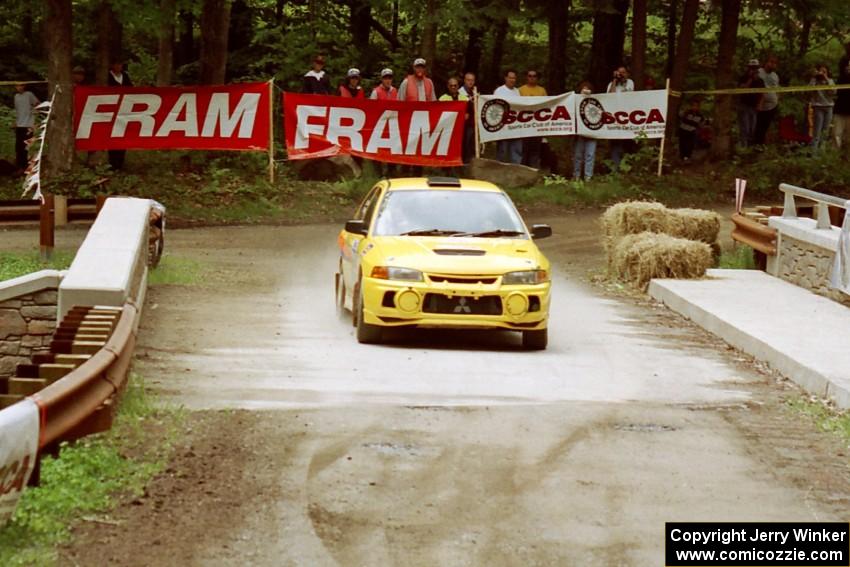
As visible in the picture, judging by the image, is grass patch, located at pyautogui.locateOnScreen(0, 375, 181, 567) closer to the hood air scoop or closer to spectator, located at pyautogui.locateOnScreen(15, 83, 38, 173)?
the hood air scoop

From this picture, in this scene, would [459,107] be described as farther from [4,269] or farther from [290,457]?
[290,457]

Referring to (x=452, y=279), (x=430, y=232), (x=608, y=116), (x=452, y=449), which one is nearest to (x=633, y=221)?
(x=430, y=232)

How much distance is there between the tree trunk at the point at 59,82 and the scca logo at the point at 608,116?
31.0 feet

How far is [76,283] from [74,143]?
1481cm

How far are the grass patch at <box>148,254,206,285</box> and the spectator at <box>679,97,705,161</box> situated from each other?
13761mm

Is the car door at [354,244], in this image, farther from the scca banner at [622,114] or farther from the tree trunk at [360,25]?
the tree trunk at [360,25]

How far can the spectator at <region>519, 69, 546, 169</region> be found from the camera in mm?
27972

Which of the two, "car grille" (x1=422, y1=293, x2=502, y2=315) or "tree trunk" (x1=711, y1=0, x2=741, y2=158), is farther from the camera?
"tree trunk" (x1=711, y1=0, x2=741, y2=158)

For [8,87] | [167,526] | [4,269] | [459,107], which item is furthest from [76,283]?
[8,87]

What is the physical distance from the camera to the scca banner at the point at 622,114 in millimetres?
27922

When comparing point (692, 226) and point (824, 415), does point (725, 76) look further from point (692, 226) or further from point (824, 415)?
point (824, 415)

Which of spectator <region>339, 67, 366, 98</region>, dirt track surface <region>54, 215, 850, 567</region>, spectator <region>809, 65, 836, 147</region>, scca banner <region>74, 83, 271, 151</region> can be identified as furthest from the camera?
spectator <region>809, 65, 836, 147</region>

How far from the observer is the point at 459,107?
2680 centimetres

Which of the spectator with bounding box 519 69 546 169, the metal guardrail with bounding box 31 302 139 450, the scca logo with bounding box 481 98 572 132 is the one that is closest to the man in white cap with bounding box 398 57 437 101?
the scca logo with bounding box 481 98 572 132
